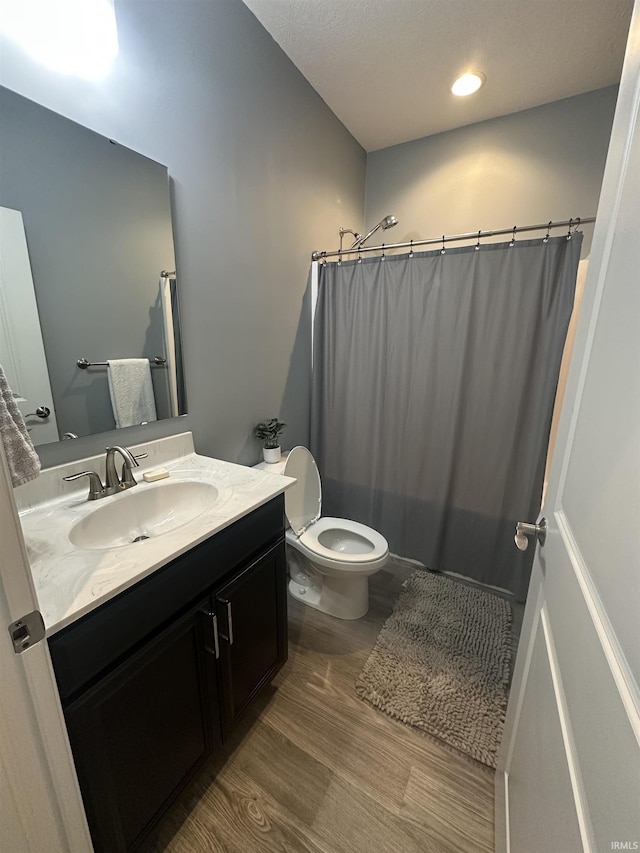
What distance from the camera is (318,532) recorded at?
5.89 feet

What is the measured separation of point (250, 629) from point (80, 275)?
4.15 ft

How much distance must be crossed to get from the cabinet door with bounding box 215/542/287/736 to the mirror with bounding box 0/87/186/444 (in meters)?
0.70

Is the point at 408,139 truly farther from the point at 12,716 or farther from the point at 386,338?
the point at 12,716

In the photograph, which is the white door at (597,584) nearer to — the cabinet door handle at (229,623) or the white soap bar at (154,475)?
the cabinet door handle at (229,623)

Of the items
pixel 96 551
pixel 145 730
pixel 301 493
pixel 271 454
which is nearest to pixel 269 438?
pixel 271 454

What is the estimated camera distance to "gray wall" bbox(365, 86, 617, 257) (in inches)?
72.0

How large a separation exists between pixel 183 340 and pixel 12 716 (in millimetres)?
1161

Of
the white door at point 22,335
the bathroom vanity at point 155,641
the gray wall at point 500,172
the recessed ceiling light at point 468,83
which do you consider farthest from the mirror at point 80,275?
the gray wall at point 500,172

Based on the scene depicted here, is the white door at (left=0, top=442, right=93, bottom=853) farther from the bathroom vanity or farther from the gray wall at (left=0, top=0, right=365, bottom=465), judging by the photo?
the gray wall at (left=0, top=0, right=365, bottom=465)

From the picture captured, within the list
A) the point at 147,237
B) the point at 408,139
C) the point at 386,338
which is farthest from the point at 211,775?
the point at 408,139

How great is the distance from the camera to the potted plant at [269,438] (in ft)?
5.80

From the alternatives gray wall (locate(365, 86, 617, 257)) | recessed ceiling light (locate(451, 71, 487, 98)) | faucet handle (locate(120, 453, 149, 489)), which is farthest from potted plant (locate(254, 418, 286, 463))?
recessed ceiling light (locate(451, 71, 487, 98))

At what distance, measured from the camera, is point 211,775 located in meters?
1.10

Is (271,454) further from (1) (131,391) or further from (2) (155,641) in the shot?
(2) (155,641)
